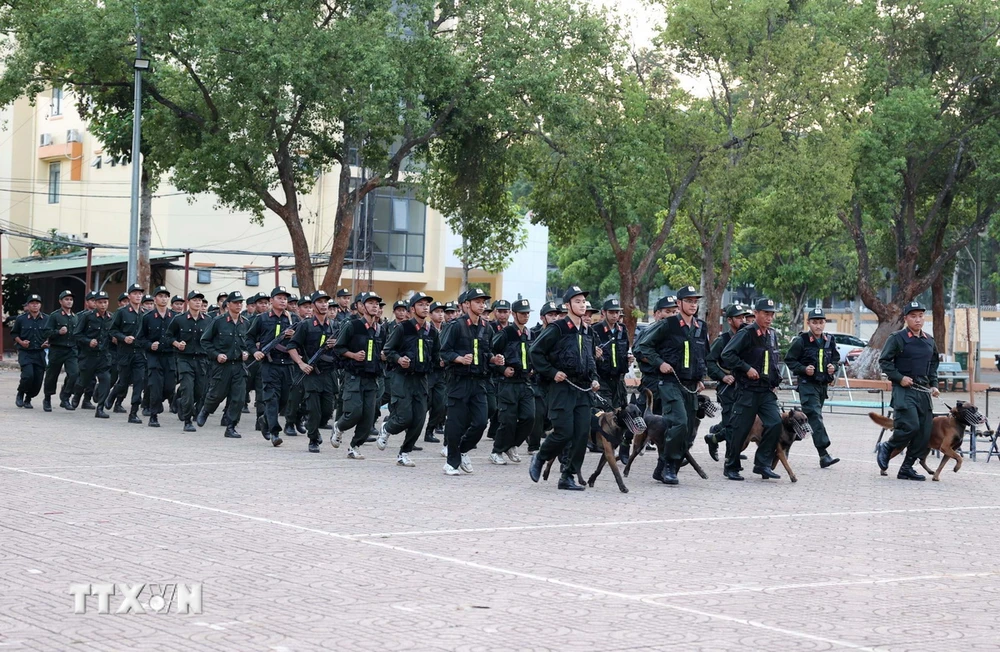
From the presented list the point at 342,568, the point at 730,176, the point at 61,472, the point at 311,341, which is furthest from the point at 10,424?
the point at 730,176

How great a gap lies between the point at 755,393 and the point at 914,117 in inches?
971

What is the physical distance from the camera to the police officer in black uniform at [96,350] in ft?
74.0

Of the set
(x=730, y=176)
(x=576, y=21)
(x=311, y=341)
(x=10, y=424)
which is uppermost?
(x=576, y=21)

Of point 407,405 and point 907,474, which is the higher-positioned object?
point 407,405

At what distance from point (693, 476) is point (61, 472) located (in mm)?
6573

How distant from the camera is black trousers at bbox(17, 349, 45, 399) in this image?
2391 cm

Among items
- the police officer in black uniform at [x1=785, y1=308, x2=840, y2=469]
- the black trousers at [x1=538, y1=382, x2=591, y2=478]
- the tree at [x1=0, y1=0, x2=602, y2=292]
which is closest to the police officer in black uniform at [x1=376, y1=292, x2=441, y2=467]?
the black trousers at [x1=538, y1=382, x2=591, y2=478]

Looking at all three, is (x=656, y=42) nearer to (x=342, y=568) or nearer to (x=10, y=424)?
(x=10, y=424)

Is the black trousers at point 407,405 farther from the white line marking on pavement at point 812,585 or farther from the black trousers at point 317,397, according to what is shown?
the white line marking on pavement at point 812,585

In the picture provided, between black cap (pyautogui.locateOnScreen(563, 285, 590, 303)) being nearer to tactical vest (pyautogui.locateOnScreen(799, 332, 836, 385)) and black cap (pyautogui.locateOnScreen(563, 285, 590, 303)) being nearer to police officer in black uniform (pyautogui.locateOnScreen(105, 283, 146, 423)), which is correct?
tactical vest (pyautogui.locateOnScreen(799, 332, 836, 385))

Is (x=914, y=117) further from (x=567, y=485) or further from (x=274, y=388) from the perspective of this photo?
(x=567, y=485)

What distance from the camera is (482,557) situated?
9.47m

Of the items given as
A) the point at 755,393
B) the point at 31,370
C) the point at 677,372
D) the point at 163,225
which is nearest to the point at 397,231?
the point at 163,225

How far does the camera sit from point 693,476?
15.8 metres
